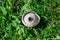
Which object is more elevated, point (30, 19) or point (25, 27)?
A: point (30, 19)

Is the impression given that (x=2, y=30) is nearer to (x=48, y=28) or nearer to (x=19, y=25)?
(x=19, y=25)

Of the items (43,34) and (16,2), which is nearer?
(43,34)

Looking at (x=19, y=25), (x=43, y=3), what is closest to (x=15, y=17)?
(x=19, y=25)
